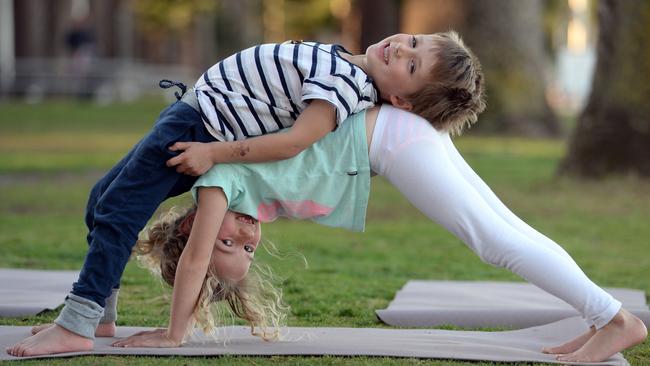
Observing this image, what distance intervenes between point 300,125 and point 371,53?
0.44 m

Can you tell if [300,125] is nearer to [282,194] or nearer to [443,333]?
[282,194]

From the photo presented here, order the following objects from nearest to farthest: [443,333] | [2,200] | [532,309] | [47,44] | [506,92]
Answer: [443,333] → [532,309] → [2,200] → [506,92] → [47,44]

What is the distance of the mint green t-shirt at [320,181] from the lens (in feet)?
14.5

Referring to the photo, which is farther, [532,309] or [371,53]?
[532,309]

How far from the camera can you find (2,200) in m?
11.0

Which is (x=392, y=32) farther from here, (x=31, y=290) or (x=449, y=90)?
(x=449, y=90)

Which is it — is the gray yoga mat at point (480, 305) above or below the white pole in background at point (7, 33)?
above

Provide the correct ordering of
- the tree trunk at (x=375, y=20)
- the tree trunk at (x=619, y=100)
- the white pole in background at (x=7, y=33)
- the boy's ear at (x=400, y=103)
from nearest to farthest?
1. the boy's ear at (x=400, y=103)
2. the tree trunk at (x=619, y=100)
3. the tree trunk at (x=375, y=20)
4. the white pole in background at (x=7, y=33)

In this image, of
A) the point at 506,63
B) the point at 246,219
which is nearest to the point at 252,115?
the point at 246,219

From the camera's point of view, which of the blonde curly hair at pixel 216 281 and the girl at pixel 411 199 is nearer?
the girl at pixel 411 199

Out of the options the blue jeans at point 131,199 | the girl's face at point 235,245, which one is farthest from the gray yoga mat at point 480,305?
the blue jeans at point 131,199

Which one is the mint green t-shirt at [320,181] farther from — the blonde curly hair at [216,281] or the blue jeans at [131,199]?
the blonde curly hair at [216,281]

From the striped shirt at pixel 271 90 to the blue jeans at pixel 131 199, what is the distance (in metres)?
0.10

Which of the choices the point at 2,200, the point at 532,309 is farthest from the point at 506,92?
the point at 532,309
